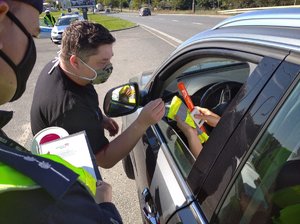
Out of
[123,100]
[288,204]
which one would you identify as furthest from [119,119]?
[288,204]

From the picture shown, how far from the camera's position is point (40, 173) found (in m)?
0.86

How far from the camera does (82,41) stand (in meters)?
2.39

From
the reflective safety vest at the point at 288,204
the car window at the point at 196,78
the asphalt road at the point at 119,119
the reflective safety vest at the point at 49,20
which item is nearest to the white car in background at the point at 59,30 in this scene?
the reflective safety vest at the point at 49,20

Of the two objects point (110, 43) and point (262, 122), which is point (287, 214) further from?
point (110, 43)

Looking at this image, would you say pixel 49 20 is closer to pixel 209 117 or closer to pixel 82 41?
pixel 82 41

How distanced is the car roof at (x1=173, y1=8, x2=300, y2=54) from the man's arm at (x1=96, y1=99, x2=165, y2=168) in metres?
0.51

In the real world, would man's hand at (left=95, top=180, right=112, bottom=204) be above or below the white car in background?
above

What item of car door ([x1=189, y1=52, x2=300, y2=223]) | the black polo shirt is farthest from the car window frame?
the black polo shirt

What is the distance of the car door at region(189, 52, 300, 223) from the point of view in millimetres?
1197

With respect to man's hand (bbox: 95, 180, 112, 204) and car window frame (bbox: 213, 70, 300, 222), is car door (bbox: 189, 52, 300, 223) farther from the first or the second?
man's hand (bbox: 95, 180, 112, 204)

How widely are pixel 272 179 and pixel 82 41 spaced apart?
5.22 ft

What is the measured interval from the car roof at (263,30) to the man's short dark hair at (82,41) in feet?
2.64

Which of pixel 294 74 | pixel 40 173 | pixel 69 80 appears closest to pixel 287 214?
pixel 294 74

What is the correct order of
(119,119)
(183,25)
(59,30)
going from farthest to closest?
(183,25) → (59,30) → (119,119)
